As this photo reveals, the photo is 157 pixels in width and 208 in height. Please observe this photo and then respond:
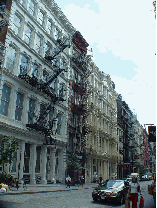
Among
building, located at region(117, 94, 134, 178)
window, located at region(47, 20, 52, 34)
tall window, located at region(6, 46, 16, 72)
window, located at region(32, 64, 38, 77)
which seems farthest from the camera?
building, located at region(117, 94, 134, 178)

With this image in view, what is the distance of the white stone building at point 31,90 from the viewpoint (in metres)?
23.8

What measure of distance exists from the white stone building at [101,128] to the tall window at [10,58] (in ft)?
67.2

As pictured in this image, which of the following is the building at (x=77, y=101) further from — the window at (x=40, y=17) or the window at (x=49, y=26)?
the window at (x=40, y=17)

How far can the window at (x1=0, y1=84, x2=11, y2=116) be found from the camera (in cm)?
2278

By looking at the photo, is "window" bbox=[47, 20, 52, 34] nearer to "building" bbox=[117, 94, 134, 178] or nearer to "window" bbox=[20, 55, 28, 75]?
"window" bbox=[20, 55, 28, 75]

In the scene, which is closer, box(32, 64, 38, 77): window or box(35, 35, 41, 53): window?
box(32, 64, 38, 77): window

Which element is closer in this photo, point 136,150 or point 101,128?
point 101,128

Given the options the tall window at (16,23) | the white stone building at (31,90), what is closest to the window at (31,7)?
the white stone building at (31,90)

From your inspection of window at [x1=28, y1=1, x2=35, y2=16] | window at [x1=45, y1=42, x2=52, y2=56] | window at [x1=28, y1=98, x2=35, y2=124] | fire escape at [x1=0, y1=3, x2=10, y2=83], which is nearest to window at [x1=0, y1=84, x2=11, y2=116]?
fire escape at [x1=0, y1=3, x2=10, y2=83]

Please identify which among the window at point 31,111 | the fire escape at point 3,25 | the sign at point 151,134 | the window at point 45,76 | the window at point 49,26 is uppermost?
the window at point 49,26

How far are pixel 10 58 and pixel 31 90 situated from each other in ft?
14.5

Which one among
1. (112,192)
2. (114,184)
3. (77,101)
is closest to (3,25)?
(114,184)

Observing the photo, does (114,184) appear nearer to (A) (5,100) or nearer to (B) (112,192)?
(B) (112,192)

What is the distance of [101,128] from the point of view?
5019 cm
